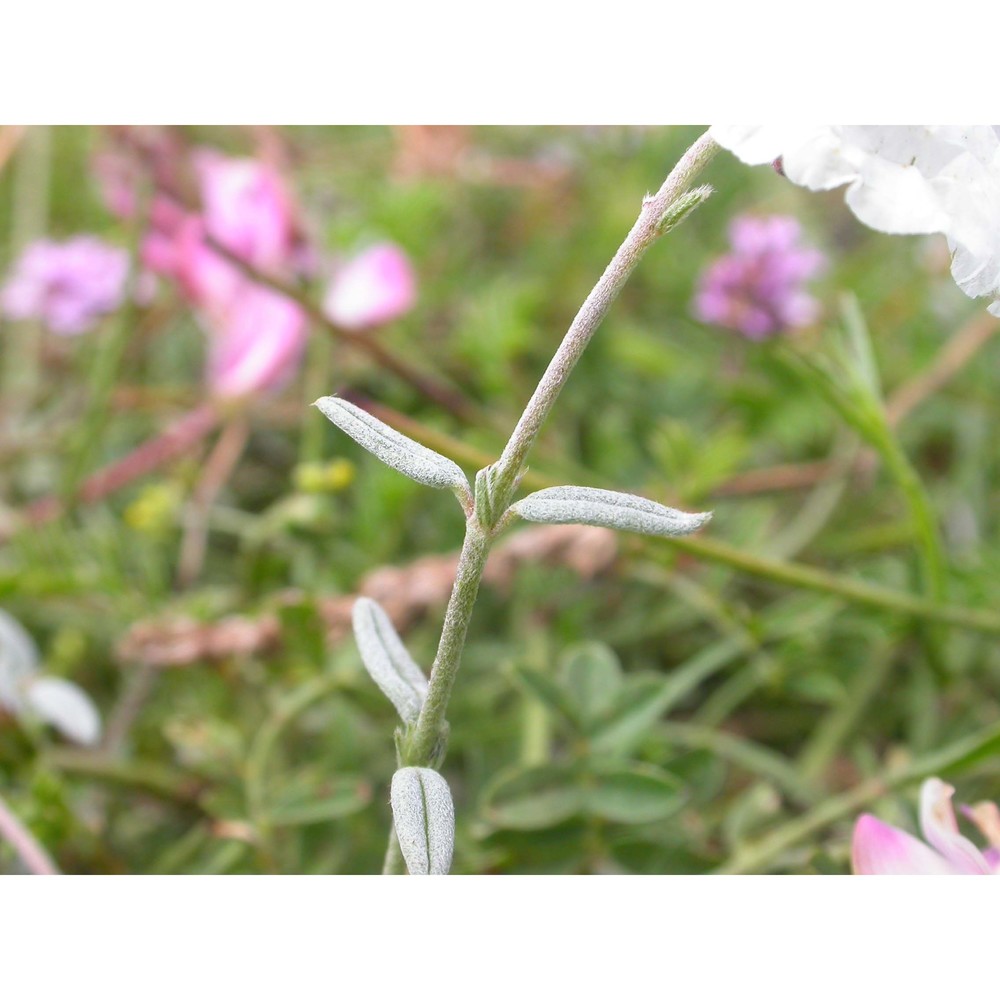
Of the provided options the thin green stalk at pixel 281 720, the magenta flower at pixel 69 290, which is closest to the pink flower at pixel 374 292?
the magenta flower at pixel 69 290

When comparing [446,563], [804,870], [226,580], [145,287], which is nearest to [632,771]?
[804,870]

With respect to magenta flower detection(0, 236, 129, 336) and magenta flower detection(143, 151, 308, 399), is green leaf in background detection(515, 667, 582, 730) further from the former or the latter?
magenta flower detection(0, 236, 129, 336)

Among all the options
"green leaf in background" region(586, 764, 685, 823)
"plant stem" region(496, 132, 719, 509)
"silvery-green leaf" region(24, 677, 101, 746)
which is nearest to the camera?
"plant stem" region(496, 132, 719, 509)

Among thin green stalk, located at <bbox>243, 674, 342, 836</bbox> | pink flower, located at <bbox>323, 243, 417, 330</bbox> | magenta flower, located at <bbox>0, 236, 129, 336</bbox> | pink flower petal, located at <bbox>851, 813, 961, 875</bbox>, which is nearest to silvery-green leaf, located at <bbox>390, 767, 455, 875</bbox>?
pink flower petal, located at <bbox>851, 813, 961, 875</bbox>

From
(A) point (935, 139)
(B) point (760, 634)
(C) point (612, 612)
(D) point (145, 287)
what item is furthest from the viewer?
(D) point (145, 287)

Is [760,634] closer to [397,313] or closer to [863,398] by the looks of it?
[863,398]

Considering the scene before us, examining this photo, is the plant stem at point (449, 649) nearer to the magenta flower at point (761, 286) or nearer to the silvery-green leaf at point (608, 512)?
the silvery-green leaf at point (608, 512)

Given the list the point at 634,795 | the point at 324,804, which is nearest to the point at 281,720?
the point at 324,804
